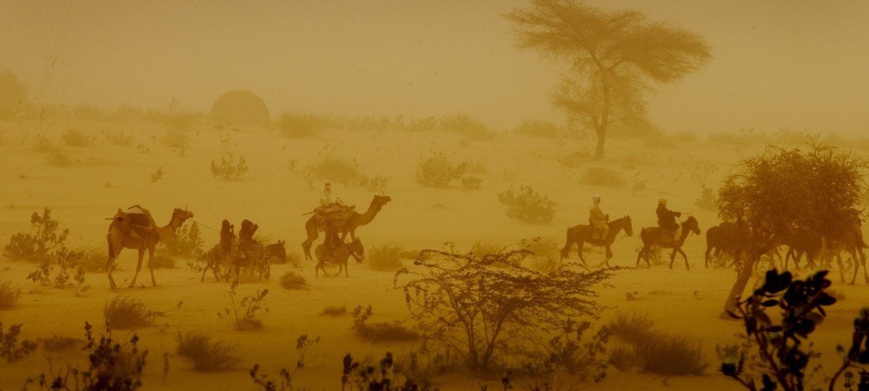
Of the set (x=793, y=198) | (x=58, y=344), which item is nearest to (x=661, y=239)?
(x=793, y=198)

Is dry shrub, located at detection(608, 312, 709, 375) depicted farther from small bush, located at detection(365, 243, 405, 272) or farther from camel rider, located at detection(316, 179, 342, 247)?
small bush, located at detection(365, 243, 405, 272)

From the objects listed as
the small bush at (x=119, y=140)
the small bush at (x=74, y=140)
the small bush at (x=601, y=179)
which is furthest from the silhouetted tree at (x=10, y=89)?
the small bush at (x=601, y=179)

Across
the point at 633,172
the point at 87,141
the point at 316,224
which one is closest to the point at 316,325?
the point at 316,224

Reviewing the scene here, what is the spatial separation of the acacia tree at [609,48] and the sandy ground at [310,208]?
138 inches

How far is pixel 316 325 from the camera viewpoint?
1198 cm

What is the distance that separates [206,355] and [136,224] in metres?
6.80

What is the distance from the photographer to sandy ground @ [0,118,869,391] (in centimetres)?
1034

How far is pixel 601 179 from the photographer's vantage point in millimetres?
38906

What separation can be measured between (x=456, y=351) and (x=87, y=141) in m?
31.4

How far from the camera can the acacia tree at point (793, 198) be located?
12414 mm

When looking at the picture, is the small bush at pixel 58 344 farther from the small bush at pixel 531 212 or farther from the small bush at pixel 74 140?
the small bush at pixel 74 140

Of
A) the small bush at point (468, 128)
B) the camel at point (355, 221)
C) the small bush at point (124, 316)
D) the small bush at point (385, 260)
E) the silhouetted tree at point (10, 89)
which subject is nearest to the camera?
the small bush at point (124, 316)

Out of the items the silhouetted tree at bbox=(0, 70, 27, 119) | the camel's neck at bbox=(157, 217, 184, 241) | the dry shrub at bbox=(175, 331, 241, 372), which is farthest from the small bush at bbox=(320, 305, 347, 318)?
the silhouetted tree at bbox=(0, 70, 27, 119)

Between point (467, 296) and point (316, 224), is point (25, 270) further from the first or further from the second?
point (467, 296)
